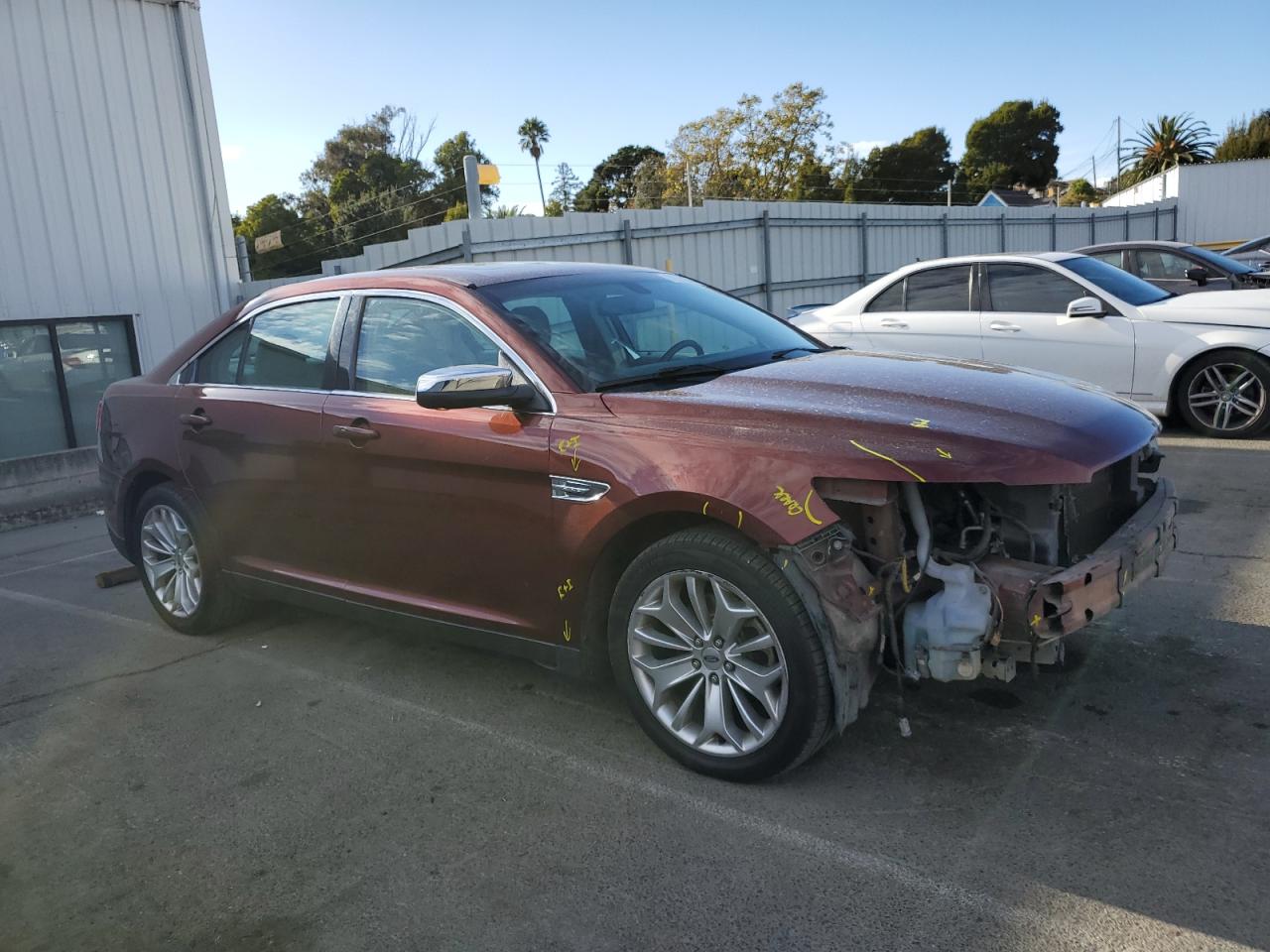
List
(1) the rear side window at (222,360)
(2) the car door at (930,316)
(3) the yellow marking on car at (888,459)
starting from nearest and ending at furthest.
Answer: (3) the yellow marking on car at (888,459), (1) the rear side window at (222,360), (2) the car door at (930,316)

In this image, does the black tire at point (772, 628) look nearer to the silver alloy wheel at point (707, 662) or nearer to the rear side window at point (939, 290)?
the silver alloy wheel at point (707, 662)

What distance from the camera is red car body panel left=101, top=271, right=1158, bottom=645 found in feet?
9.87

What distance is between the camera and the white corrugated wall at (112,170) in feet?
35.5

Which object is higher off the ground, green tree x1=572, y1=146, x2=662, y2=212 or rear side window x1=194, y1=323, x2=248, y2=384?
green tree x1=572, y1=146, x2=662, y2=212

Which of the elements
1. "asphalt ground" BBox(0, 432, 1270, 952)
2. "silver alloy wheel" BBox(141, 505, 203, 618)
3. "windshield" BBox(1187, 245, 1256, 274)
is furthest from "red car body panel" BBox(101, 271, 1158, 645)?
"windshield" BBox(1187, 245, 1256, 274)

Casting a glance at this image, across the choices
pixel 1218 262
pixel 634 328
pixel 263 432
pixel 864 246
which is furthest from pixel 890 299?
pixel 864 246

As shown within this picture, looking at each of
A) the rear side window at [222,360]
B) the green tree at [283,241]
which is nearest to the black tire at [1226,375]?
the rear side window at [222,360]

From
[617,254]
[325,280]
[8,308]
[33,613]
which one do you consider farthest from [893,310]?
[8,308]

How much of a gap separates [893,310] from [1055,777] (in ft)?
20.6

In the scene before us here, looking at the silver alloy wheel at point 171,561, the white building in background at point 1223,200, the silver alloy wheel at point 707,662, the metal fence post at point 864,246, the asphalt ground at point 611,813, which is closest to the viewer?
the asphalt ground at point 611,813

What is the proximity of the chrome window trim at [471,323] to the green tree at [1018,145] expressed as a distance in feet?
265

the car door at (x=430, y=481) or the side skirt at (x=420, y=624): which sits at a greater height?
the car door at (x=430, y=481)

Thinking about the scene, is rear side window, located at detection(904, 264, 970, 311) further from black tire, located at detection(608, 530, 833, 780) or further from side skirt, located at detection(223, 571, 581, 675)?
black tire, located at detection(608, 530, 833, 780)

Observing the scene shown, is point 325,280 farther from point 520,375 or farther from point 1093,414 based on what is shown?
point 1093,414
